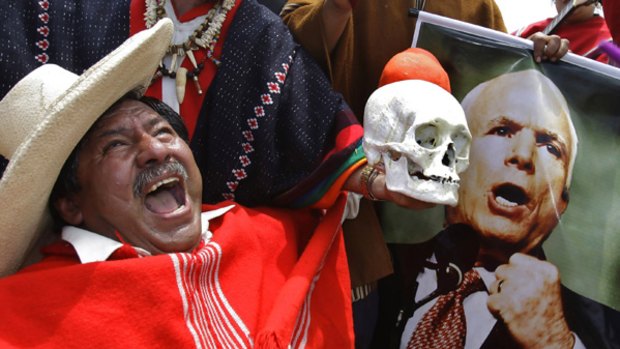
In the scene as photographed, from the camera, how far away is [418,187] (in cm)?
159

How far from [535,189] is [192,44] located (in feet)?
3.77

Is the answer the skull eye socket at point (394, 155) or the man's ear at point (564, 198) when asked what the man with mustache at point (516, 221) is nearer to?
the man's ear at point (564, 198)

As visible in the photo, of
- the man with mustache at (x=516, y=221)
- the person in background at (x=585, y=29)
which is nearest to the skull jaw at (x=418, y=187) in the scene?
the man with mustache at (x=516, y=221)

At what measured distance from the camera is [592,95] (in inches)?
82.7

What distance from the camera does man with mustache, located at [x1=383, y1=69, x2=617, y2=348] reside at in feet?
7.05

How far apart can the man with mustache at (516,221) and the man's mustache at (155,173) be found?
3.12ft

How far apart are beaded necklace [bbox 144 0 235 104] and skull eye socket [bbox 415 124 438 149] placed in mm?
710

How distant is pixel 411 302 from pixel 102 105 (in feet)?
4.17

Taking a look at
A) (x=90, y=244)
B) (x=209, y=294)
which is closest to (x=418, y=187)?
(x=209, y=294)

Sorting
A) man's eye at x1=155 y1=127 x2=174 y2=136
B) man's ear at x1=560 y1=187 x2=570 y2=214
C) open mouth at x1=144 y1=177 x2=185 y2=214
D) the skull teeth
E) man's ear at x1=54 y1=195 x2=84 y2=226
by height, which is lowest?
man's ear at x1=560 y1=187 x2=570 y2=214

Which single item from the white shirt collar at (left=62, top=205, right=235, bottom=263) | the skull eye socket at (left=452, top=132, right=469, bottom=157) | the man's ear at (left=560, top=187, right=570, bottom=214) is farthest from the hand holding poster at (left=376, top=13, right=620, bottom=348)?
the white shirt collar at (left=62, top=205, right=235, bottom=263)

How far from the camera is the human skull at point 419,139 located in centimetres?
159

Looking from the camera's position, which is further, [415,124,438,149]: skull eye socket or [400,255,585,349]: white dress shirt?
[400,255,585,349]: white dress shirt

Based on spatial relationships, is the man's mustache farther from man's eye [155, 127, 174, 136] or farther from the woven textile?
the woven textile
